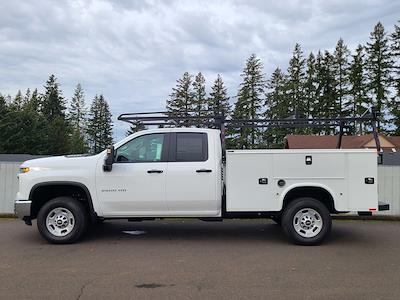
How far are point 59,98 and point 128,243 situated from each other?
3937 inches

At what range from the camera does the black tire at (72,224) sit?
27.2ft

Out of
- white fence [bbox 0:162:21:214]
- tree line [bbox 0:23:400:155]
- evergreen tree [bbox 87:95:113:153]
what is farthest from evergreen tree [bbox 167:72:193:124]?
white fence [bbox 0:162:21:214]

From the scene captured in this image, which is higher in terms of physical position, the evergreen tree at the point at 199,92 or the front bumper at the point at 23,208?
the evergreen tree at the point at 199,92

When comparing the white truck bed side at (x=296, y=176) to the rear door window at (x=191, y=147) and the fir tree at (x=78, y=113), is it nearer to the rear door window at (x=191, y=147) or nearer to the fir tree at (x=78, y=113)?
the rear door window at (x=191, y=147)

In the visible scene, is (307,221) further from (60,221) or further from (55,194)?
(55,194)

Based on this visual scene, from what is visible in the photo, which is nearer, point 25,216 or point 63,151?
point 25,216

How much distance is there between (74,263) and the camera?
276 inches

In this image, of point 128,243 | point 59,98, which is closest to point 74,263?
point 128,243

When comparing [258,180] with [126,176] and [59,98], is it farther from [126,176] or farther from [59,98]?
[59,98]

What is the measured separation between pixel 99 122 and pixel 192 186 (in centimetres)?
9917

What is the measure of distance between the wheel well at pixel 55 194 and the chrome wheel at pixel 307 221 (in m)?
3.70

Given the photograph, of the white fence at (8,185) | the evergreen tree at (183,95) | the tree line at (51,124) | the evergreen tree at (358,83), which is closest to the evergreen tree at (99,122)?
the tree line at (51,124)

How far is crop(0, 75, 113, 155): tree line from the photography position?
74.4 m

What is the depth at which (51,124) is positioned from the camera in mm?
93000
